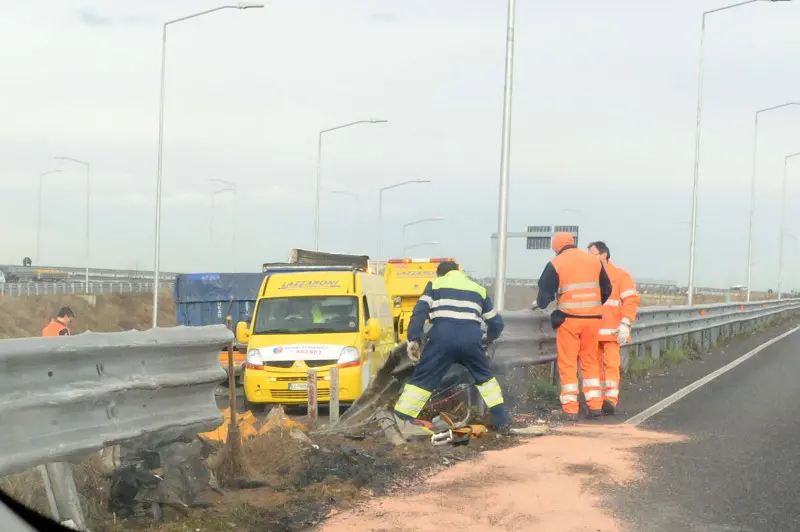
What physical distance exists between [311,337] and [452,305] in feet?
15.7

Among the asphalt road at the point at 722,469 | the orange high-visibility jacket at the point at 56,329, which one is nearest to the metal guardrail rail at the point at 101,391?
the asphalt road at the point at 722,469

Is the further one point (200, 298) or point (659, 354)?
point (200, 298)

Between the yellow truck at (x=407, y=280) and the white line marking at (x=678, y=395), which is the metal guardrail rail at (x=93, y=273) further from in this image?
the white line marking at (x=678, y=395)

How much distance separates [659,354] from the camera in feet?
55.6

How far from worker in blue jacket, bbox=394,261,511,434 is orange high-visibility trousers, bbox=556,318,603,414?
142cm

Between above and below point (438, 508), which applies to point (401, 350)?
above

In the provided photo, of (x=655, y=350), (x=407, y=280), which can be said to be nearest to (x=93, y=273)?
(x=407, y=280)

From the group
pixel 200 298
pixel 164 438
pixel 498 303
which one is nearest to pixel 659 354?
pixel 498 303

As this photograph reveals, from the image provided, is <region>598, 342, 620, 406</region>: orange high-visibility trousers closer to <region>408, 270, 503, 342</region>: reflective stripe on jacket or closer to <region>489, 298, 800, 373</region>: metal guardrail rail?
<region>489, 298, 800, 373</region>: metal guardrail rail

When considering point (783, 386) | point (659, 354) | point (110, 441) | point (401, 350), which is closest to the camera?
point (110, 441)

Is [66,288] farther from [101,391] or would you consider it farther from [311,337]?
[101,391]

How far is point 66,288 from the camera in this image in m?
60.2

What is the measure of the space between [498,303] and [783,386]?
4028 mm

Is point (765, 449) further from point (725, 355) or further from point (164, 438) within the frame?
point (725, 355)
